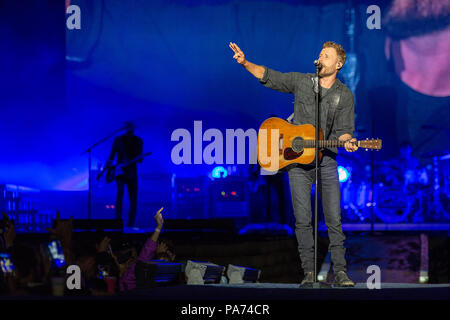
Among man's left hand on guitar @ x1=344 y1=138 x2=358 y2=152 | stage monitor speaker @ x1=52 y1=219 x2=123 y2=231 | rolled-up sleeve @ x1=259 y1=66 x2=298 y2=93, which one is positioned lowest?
stage monitor speaker @ x1=52 y1=219 x2=123 y2=231

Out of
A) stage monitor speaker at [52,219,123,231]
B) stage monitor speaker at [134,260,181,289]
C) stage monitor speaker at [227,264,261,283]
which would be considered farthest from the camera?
stage monitor speaker at [52,219,123,231]

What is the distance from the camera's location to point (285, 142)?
3.97m

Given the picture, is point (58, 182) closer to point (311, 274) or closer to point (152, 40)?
point (152, 40)

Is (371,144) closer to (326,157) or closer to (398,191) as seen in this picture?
(326,157)

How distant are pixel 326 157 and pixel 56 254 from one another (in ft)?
5.94

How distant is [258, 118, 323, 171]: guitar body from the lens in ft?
12.7

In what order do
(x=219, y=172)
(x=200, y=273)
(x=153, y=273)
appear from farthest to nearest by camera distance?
(x=219, y=172)
(x=200, y=273)
(x=153, y=273)

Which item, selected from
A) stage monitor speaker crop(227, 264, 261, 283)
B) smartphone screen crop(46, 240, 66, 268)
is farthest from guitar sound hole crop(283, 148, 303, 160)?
stage monitor speaker crop(227, 264, 261, 283)

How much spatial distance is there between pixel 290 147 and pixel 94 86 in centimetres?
832

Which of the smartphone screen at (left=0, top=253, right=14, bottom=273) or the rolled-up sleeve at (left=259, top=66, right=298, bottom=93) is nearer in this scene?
the smartphone screen at (left=0, top=253, right=14, bottom=273)

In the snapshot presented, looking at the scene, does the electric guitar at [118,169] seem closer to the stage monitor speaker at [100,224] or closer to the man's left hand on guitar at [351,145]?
the stage monitor speaker at [100,224]

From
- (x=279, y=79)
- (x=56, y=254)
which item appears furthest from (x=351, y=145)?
(x=56, y=254)

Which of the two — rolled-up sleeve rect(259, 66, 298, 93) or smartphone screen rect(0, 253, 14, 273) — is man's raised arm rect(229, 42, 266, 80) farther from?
smartphone screen rect(0, 253, 14, 273)
